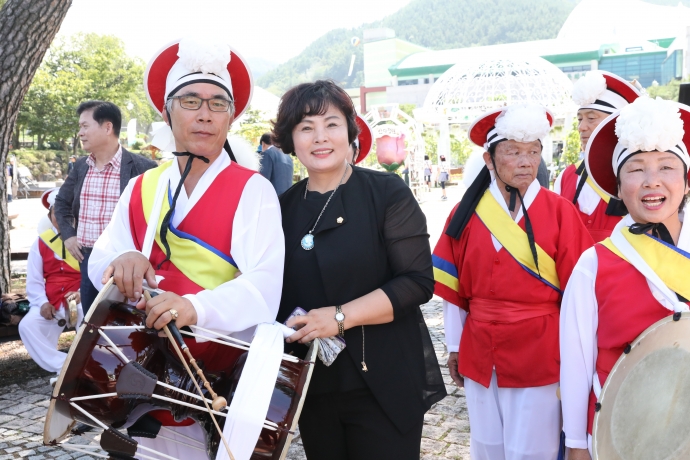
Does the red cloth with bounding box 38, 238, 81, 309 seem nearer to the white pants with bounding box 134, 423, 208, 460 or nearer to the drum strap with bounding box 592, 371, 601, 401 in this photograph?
the white pants with bounding box 134, 423, 208, 460

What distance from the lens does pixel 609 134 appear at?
8.18 ft

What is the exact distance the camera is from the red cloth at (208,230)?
2.23 metres

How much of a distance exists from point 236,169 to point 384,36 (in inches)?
6594

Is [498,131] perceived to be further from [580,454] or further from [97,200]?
[97,200]

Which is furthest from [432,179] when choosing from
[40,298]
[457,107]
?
[40,298]

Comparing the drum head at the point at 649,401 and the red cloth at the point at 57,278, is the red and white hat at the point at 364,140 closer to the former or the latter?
the drum head at the point at 649,401

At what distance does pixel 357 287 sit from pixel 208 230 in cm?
59

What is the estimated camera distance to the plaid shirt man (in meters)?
5.48

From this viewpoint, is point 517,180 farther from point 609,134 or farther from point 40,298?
point 40,298

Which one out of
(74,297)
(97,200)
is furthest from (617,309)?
(74,297)

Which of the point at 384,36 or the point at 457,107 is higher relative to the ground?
the point at 384,36

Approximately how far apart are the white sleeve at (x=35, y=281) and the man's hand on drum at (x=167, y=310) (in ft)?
15.0

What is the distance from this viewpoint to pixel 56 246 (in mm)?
6094

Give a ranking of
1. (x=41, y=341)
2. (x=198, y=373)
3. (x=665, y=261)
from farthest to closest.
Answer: (x=41, y=341), (x=665, y=261), (x=198, y=373)
